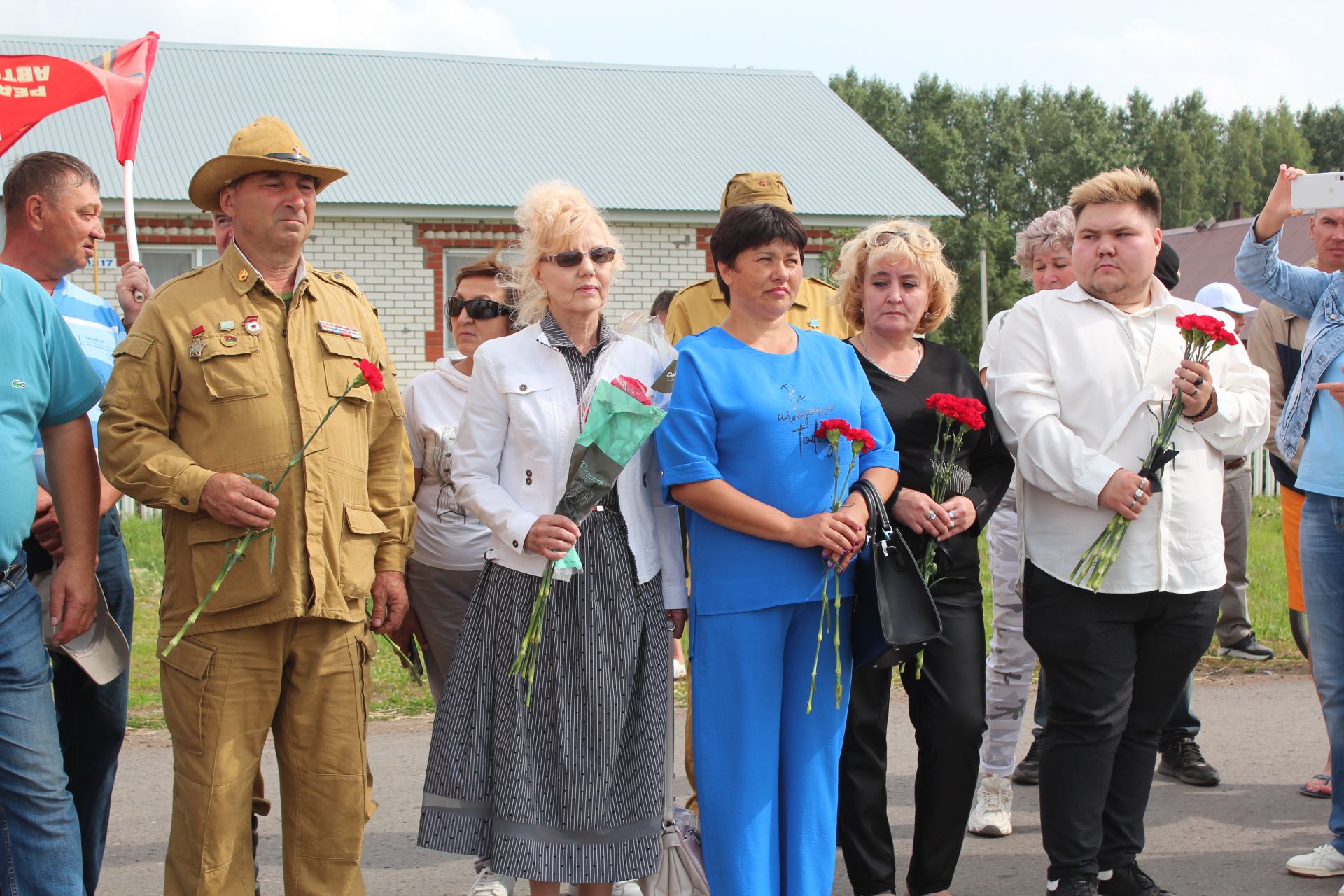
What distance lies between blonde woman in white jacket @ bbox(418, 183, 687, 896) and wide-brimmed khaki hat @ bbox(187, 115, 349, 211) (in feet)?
2.26

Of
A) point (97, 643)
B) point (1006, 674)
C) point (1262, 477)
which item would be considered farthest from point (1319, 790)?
point (1262, 477)

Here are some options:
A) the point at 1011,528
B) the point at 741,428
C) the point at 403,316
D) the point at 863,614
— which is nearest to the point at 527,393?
the point at 741,428

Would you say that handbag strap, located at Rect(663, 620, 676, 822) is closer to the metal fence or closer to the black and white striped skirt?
the black and white striped skirt

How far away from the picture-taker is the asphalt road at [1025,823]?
14.6 feet

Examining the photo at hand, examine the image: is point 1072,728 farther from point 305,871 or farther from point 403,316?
point 403,316

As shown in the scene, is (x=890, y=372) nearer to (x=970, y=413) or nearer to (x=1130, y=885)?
(x=970, y=413)

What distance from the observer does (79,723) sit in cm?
396

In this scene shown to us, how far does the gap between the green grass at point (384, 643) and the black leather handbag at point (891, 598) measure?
218 cm

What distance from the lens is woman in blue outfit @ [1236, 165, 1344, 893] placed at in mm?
4375

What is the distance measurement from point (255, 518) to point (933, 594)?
6.81 feet

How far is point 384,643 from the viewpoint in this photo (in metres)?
7.70

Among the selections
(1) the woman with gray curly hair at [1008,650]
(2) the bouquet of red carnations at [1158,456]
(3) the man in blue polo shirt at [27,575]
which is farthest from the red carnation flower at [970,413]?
(3) the man in blue polo shirt at [27,575]

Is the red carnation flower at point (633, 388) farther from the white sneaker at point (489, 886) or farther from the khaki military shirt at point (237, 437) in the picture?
the white sneaker at point (489, 886)

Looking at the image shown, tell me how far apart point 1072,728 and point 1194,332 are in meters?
1.29
